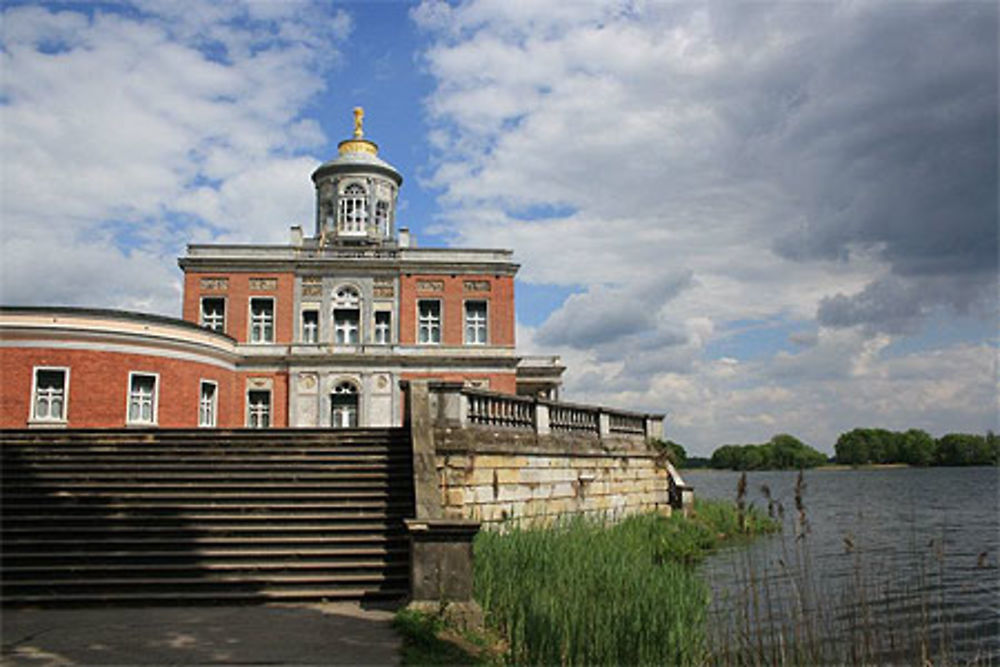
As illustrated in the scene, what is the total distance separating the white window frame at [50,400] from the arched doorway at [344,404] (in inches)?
459

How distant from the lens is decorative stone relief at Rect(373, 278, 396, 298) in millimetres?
33312

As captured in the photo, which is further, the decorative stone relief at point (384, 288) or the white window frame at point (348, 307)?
the decorative stone relief at point (384, 288)

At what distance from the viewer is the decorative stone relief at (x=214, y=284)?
3228 cm

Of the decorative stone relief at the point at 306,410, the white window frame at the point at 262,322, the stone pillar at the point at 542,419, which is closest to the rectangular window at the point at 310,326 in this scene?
the white window frame at the point at 262,322

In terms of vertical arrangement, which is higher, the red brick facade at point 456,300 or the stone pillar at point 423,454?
the red brick facade at point 456,300

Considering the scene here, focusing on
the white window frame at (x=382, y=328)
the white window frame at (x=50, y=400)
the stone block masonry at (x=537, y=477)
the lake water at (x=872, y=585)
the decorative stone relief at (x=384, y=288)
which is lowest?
the lake water at (x=872, y=585)

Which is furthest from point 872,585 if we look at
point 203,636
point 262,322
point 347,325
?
point 262,322

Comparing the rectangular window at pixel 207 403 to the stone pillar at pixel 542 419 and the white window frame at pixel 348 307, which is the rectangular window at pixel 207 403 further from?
the stone pillar at pixel 542 419

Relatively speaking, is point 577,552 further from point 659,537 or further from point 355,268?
point 355,268

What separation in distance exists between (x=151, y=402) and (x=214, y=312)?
32.6 feet

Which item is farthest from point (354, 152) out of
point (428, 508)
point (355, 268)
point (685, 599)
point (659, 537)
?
point (685, 599)

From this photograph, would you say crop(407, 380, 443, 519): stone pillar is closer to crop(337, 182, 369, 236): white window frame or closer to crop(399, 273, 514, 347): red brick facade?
crop(399, 273, 514, 347): red brick facade

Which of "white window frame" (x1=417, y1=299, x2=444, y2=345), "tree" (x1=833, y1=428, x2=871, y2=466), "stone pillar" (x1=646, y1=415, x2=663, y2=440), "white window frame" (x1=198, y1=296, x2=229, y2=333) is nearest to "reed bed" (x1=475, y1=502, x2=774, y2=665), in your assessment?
"stone pillar" (x1=646, y1=415, x2=663, y2=440)

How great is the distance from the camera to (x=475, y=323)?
1324 inches
